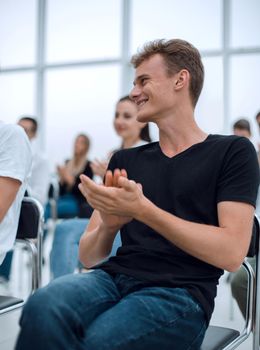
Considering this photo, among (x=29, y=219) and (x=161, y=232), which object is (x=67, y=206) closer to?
(x=29, y=219)

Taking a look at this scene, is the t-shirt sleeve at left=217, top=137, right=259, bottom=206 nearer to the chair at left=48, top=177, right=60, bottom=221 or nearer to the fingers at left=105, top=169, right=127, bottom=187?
the fingers at left=105, top=169, right=127, bottom=187

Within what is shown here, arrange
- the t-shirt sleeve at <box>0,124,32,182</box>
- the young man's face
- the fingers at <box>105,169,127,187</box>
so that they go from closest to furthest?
the fingers at <box>105,169,127,187</box> < the young man's face < the t-shirt sleeve at <box>0,124,32,182</box>

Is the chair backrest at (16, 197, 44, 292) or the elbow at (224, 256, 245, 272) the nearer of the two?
the elbow at (224, 256, 245, 272)

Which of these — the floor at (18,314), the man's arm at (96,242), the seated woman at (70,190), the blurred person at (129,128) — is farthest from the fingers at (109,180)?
the seated woman at (70,190)

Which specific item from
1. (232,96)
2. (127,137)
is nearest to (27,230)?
(127,137)

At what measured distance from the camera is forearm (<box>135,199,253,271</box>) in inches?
38.1

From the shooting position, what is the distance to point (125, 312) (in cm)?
95

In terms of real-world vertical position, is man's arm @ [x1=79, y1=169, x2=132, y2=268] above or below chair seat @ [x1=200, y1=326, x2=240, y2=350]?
above

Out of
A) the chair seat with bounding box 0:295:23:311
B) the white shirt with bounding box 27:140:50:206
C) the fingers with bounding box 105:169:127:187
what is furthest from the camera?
the white shirt with bounding box 27:140:50:206

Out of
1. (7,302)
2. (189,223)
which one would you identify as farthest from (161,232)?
(7,302)

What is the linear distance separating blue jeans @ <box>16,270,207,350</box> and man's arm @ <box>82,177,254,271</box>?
115 millimetres

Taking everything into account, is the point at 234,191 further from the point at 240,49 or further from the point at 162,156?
the point at 240,49

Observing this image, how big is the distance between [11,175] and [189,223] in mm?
679

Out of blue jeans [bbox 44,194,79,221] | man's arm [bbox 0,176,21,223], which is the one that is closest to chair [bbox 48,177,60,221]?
blue jeans [bbox 44,194,79,221]
